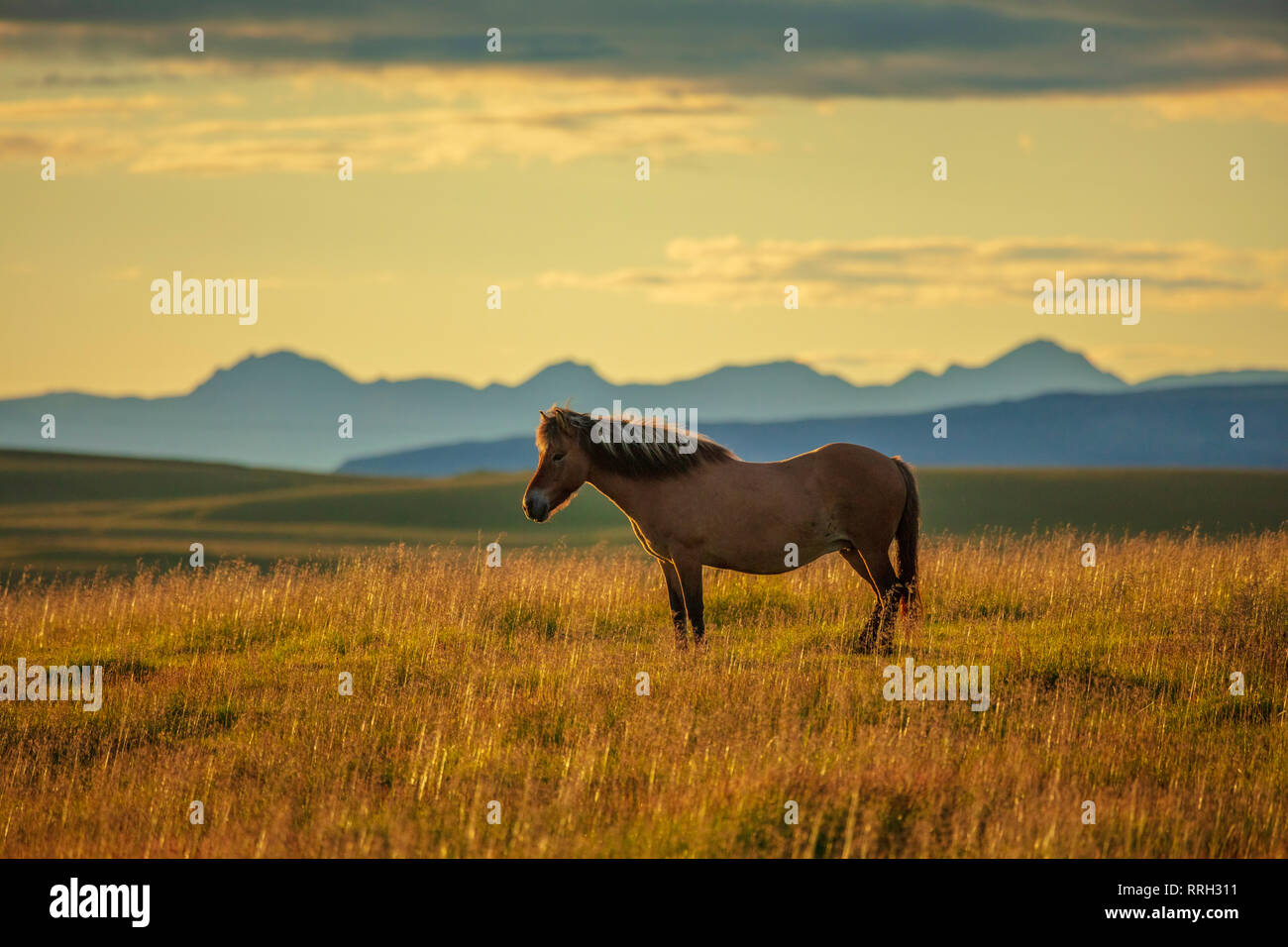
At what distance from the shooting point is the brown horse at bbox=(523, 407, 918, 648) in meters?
11.2

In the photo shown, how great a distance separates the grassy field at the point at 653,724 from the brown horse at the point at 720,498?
0.76 metres

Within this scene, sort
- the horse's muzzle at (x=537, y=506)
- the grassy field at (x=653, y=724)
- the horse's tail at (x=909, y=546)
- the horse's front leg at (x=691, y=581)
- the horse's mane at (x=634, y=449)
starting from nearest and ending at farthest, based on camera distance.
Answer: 1. the grassy field at (x=653, y=724)
2. the horse's muzzle at (x=537, y=506)
3. the horse's front leg at (x=691, y=581)
4. the horse's mane at (x=634, y=449)
5. the horse's tail at (x=909, y=546)

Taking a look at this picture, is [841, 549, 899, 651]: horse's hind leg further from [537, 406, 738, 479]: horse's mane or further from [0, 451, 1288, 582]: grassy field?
[0, 451, 1288, 582]: grassy field

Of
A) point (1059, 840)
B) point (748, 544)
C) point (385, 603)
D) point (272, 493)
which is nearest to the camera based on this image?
point (1059, 840)

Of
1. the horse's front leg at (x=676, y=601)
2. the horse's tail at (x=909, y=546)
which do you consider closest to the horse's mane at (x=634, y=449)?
the horse's front leg at (x=676, y=601)

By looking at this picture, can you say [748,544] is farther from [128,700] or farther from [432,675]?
[128,700]

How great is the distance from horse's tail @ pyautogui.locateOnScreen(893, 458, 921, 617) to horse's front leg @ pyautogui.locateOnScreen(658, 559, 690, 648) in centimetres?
216

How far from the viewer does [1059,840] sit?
6508 millimetres

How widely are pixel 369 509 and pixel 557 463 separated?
4724 cm

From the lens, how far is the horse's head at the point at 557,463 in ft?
36.6

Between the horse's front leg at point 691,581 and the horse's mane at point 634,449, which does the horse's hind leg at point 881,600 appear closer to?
the horse's front leg at point 691,581

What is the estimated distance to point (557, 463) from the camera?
11328 millimetres
